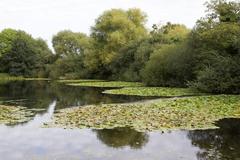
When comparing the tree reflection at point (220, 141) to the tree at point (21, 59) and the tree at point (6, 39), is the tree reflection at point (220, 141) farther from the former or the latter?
the tree at point (6, 39)

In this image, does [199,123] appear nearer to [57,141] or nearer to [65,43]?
[57,141]

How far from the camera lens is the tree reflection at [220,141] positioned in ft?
38.9

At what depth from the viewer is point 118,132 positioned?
15.6 metres

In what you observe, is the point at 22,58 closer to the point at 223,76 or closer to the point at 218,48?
the point at 218,48

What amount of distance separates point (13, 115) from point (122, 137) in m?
7.56

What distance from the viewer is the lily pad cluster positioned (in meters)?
18.5

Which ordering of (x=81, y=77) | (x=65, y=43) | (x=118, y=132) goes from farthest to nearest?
1. (x=65, y=43)
2. (x=81, y=77)
3. (x=118, y=132)

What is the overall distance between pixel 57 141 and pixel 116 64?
47.0 metres

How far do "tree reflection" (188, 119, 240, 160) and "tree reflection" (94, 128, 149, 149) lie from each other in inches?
69.4

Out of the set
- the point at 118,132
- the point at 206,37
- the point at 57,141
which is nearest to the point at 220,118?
the point at 118,132

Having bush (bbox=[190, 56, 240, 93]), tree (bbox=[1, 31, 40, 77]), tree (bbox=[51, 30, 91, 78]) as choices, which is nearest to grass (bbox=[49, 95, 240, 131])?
bush (bbox=[190, 56, 240, 93])

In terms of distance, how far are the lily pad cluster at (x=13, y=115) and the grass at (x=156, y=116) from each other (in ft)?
5.02

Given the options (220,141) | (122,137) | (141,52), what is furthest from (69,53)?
(220,141)

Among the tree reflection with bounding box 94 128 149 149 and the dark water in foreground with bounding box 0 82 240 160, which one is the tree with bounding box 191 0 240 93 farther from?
the tree reflection with bounding box 94 128 149 149
